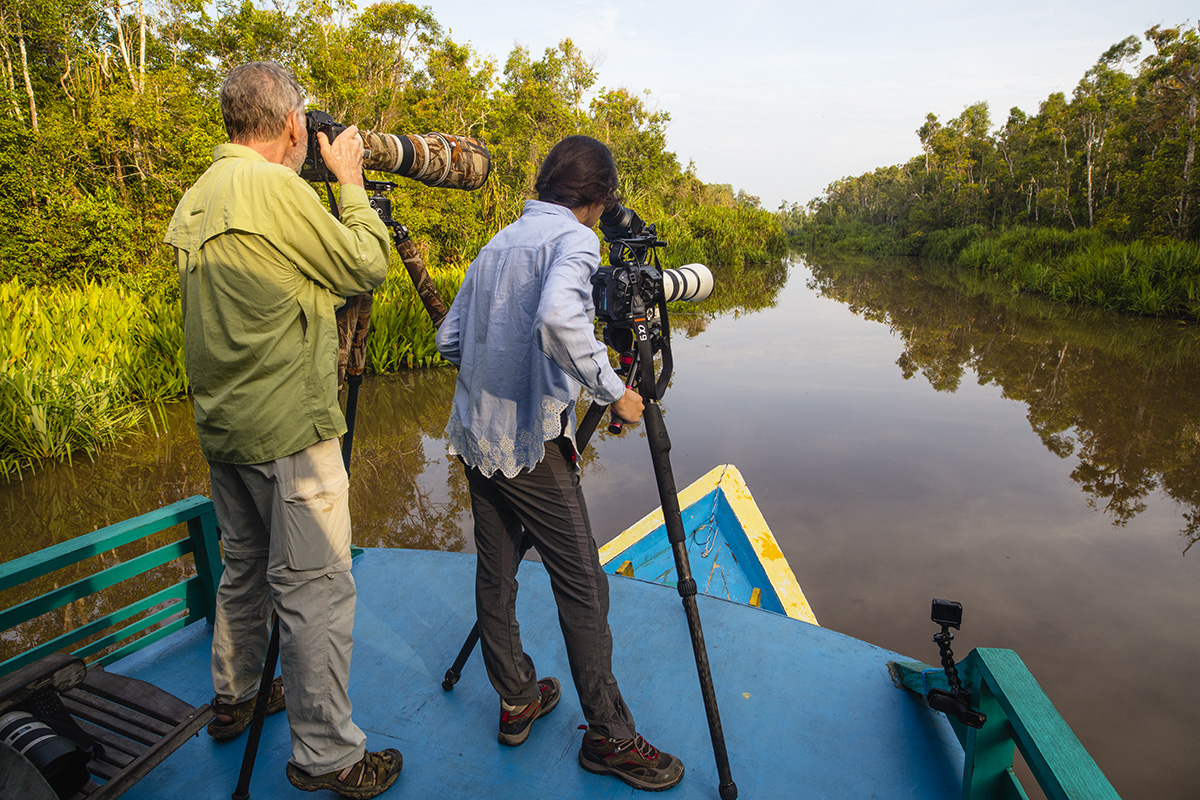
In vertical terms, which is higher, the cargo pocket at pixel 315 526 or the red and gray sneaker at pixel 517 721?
the cargo pocket at pixel 315 526

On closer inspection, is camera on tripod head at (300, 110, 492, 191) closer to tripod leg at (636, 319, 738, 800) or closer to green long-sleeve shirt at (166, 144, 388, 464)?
green long-sleeve shirt at (166, 144, 388, 464)

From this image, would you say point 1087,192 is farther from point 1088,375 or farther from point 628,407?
point 628,407

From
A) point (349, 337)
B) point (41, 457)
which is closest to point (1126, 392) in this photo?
point (349, 337)

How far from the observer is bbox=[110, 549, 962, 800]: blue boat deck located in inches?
56.6

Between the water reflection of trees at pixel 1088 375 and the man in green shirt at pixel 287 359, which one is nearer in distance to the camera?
the man in green shirt at pixel 287 359

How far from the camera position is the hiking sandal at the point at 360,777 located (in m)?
1.33

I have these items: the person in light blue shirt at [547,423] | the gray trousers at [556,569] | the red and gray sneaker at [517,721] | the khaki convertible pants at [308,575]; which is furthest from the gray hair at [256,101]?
the red and gray sneaker at [517,721]

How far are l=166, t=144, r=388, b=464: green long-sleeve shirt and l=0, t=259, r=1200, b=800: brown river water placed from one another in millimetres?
1503

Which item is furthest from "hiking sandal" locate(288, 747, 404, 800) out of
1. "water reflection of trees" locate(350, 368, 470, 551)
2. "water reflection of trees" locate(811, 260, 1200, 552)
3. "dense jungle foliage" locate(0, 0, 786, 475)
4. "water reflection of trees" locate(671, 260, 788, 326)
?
"water reflection of trees" locate(671, 260, 788, 326)

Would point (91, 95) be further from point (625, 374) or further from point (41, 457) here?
point (625, 374)

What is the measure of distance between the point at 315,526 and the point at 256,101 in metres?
0.86

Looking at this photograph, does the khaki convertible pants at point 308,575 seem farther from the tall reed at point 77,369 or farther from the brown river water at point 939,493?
the tall reed at point 77,369

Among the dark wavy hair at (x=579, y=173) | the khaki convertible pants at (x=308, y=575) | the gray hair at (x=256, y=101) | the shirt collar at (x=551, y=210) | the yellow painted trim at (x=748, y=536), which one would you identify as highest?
the gray hair at (x=256, y=101)

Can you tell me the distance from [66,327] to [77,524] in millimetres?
2300
